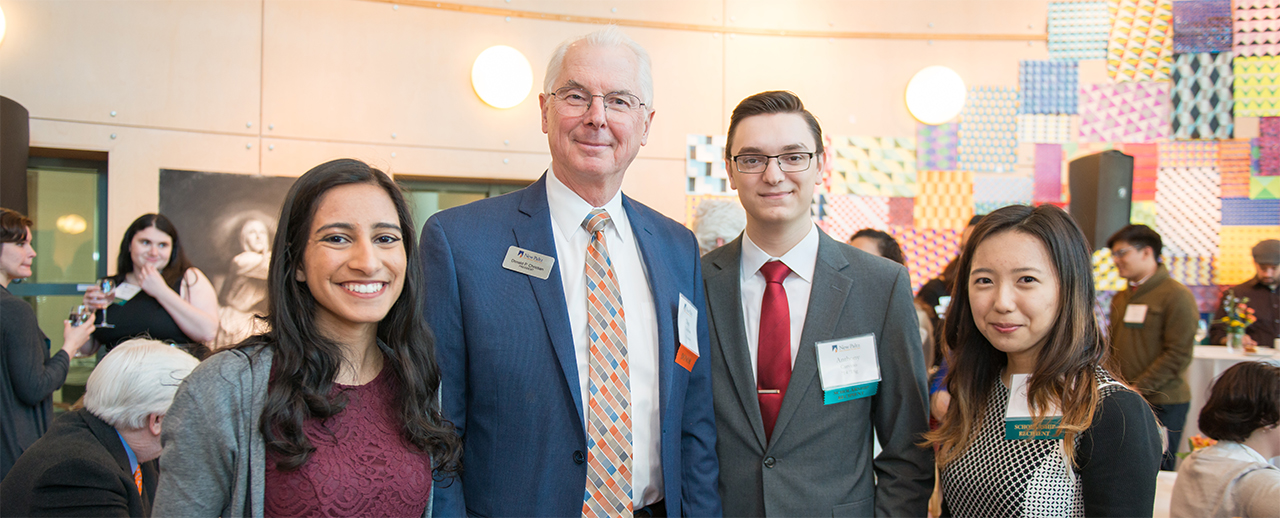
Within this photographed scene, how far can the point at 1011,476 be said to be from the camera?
1.58 metres

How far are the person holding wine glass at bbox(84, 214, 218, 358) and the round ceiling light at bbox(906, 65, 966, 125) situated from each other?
545cm

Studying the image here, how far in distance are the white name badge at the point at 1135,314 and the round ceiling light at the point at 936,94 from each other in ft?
6.62

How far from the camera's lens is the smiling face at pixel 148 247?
3.73 meters

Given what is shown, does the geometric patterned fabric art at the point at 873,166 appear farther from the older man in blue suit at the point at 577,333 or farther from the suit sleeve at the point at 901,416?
the older man in blue suit at the point at 577,333

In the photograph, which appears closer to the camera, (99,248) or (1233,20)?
(99,248)

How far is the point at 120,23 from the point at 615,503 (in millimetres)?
4948

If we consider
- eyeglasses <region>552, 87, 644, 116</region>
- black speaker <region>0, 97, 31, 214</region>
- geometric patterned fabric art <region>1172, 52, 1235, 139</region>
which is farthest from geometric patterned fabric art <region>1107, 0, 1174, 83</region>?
black speaker <region>0, 97, 31, 214</region>

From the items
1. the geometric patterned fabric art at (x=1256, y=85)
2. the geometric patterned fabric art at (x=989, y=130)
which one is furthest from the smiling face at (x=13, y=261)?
the geometric patterned fabric art at (x=1256, y=85)

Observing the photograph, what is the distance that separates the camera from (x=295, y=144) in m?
4.87

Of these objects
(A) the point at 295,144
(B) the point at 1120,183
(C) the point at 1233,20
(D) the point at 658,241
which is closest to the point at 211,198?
(A) the point at 295,144

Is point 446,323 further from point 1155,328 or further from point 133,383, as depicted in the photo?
point 1155,328

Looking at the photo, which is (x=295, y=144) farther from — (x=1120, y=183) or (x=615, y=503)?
(x=1120, y=183)

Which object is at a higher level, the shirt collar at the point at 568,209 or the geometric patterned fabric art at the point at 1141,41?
the geometric patterned fabric art at the point at 1141,41

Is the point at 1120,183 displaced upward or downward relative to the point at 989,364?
upward
